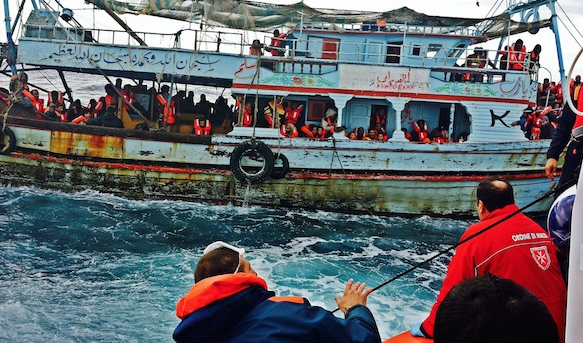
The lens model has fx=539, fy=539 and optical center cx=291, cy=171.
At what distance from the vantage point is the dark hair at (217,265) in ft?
8.02

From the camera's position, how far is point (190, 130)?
14.2 meters

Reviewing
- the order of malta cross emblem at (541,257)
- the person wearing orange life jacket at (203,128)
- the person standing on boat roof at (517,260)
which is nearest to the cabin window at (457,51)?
A: the person wearing orange life jacket at (203,128)

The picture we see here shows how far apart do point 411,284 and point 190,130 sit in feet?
25.0

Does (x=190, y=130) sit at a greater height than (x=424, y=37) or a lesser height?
lesser

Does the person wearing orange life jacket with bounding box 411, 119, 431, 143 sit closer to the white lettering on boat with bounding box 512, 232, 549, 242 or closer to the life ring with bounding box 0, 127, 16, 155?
the life ring with bounding box 0, 127, 16, 155

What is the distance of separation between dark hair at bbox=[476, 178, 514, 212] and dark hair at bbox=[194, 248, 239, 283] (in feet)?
5.45

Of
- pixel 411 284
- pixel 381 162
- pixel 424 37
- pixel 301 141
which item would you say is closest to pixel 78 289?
pixel 411 284

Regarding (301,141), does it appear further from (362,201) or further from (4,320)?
(4,320)

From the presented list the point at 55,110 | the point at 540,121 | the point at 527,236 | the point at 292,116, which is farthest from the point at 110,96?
the point at 527,236

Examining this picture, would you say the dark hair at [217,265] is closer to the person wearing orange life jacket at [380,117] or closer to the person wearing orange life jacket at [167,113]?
the person wearing orange life jacket at [167,113]

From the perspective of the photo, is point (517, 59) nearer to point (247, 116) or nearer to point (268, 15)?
point (268, 15)

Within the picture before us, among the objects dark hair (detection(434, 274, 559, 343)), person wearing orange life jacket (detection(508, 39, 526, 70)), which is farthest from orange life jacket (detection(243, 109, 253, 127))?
dark hair (detection(434, 274, 559, 343))

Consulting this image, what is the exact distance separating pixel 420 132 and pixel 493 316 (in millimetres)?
11949

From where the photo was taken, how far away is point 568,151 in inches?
178
